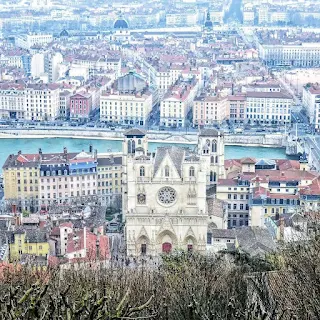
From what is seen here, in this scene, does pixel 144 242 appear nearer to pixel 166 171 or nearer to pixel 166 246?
pixel 166 246

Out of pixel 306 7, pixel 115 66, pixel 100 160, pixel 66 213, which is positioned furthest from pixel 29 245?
pixel 306 7

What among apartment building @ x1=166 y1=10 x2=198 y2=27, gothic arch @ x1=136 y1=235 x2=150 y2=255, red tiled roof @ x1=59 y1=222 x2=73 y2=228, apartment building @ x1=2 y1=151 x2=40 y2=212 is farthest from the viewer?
apartment building @ x1=166 y1=10 x2=198 y2=27

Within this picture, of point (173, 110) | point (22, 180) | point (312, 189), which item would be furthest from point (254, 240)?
point (173, 110)

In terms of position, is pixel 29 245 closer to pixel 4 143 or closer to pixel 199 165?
pixel 199 165

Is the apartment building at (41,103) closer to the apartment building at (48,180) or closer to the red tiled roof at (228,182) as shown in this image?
the apartment building at (48,180)

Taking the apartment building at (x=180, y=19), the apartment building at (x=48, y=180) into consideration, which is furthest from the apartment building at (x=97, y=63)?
the apartment building at (x=180, y=19)

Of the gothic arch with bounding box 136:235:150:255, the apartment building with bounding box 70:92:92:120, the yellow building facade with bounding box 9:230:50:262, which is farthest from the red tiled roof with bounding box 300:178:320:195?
the apartment building with bounding box 70:92:92:120

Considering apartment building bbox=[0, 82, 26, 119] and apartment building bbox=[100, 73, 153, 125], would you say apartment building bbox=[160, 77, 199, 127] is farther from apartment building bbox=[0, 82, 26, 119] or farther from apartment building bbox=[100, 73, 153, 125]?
apartment building bbox=[0, 82, 26, 119]
